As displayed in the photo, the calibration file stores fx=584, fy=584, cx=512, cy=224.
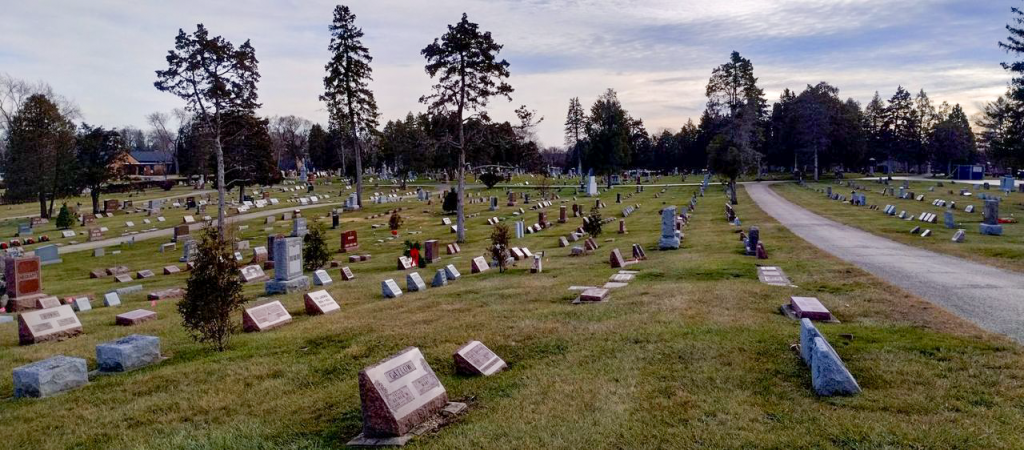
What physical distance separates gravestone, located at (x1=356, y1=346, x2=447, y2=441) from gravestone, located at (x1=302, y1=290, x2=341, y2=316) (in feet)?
22.9

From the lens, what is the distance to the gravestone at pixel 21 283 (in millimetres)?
17078

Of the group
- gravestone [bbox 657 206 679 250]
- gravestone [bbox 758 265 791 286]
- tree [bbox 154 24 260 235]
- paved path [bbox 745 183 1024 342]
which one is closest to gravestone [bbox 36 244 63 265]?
tree [bbox 154 24 260 235]

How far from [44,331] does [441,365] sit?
31.4 feet

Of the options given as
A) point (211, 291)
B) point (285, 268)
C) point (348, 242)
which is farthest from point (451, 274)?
A: point (348, 242)

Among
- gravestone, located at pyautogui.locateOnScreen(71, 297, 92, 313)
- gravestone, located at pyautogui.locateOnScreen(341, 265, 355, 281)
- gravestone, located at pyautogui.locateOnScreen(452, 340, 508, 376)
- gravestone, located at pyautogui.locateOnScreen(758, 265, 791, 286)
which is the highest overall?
gravestone, located at pyautogui.locateOnScreen(758, 265, 791, 286)

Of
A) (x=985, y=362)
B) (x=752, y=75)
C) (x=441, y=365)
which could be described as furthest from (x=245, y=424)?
(x=752, y=75)

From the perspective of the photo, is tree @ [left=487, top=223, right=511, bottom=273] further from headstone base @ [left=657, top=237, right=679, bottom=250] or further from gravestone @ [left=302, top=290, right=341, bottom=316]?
headstone base @ [left=657, top=237, right=679, bottom=250]

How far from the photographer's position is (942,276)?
15.2 metres

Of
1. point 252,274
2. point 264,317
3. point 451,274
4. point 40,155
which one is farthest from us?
point 40,155

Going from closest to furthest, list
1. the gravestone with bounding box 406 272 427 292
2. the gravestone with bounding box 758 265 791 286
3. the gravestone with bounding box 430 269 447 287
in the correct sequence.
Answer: the gravestone with bounding box 758 265 791 286 < the gravestone with bounding box 406 272 427 292 < the gravestone with bounding box 430 269 447 287

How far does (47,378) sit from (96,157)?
189 feet

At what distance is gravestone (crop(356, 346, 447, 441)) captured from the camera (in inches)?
256

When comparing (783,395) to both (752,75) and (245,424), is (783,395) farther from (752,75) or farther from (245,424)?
(752,75)

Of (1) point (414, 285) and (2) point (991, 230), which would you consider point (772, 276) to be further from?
(2) point (991, 230)
